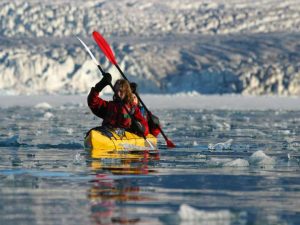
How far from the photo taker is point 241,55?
Result: 7662 centimetres

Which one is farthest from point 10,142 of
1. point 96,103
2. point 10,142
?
point 96,103

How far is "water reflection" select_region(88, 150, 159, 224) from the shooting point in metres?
7.27

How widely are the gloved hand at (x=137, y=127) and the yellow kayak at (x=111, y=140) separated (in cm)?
11

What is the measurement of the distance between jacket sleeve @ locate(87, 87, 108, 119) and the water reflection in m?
0.63

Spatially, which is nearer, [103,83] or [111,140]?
[103,83]

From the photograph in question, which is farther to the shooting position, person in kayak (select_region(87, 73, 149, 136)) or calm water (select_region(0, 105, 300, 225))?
person in kayak (select_region(87, 73, 149, 136))

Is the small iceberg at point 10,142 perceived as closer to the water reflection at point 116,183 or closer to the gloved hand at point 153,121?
the water reflection at point 116,183

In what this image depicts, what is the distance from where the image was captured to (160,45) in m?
78.7

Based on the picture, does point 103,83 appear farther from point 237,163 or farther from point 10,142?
point 237,163

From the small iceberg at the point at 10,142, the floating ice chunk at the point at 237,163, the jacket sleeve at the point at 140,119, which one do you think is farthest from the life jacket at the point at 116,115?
the floating ice chunk at the point at 237,163

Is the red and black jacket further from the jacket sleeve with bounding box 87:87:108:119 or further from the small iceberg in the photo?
the small iceberg

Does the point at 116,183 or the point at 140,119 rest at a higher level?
the point at 140,119

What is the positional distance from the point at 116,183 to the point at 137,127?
5118 mm

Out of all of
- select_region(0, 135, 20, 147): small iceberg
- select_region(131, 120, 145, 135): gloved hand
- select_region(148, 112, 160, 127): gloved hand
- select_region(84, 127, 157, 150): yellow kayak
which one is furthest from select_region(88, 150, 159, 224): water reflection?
select_region(0, 135, 20, 147): small iceberg
